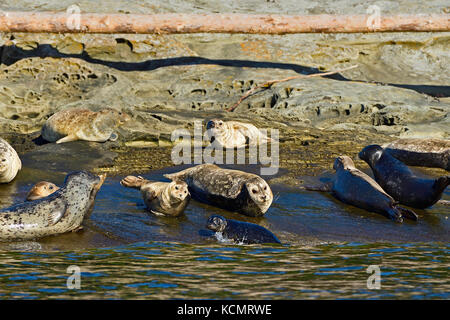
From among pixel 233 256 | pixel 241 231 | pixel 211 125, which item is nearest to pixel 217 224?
pixel 241 231

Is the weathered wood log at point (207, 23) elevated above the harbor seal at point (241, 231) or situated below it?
above

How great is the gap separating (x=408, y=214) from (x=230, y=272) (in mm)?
2836

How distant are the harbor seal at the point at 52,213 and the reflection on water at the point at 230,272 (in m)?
0.44

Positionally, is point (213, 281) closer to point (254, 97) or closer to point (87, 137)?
point (87, 137)

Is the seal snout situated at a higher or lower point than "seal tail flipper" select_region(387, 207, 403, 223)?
higher

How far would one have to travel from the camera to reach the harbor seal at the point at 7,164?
7.76 m

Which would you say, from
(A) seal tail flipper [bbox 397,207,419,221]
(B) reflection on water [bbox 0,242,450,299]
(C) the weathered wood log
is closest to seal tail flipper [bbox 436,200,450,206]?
(A) seal tail flipper [bbox 397,207,419,221]

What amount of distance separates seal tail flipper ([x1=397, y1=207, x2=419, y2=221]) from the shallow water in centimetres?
8

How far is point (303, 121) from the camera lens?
1215cm

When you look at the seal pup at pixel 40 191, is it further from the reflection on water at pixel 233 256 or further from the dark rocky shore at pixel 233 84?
the dark rocky shore at pixel 233 84

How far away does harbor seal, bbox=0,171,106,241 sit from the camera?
578 centimetres

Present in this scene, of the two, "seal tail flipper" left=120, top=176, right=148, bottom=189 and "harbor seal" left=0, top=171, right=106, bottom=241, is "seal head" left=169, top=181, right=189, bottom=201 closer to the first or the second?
"harbor seal" left=0, top=171, right=106, bottom=241

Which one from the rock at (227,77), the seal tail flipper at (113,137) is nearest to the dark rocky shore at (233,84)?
the rock at (227,77)

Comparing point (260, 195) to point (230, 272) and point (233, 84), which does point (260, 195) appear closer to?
point (230, 272)
